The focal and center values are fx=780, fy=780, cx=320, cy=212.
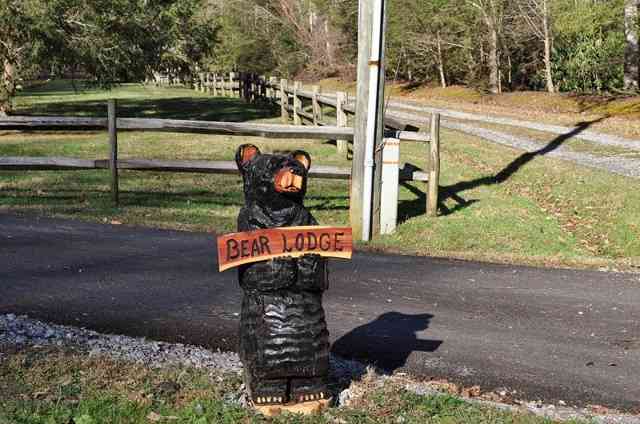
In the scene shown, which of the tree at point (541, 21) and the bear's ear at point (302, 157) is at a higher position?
the tree at point (541, 21)

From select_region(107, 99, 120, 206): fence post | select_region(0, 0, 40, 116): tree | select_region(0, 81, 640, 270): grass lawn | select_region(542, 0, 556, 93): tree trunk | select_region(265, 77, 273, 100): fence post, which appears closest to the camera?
select_region(0, 81, 640, 270): grass lawn

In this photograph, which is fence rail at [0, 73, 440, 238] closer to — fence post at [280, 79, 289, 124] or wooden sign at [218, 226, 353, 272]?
wooden sign at [218, 226, 353, 272]

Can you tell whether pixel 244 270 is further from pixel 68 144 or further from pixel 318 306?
pixel 68 144

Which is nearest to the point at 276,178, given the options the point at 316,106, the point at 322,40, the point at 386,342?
the point at 386,342

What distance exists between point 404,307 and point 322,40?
48.0 m

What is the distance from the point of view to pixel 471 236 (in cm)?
972

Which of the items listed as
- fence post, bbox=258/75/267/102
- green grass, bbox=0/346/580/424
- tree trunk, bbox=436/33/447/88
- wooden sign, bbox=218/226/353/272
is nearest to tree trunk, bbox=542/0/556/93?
tree trunk, bbox=436/33/447/88

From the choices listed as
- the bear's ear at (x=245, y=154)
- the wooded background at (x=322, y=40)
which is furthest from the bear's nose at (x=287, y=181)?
the wooded background at (x=322, y=40)

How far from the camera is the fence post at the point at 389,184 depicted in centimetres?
963

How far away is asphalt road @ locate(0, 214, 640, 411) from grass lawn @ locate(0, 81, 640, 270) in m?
1.15

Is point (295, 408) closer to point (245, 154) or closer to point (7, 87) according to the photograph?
point (245, 154)

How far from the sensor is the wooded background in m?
21.6

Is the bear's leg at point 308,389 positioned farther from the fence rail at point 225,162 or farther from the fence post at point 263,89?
the fence post at point 263,89

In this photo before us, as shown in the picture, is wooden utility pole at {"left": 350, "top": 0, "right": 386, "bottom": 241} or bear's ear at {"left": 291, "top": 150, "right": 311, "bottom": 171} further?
wooden utility pole at {"left": 350, "top": 0, "right": 386, "bottom": 241}
